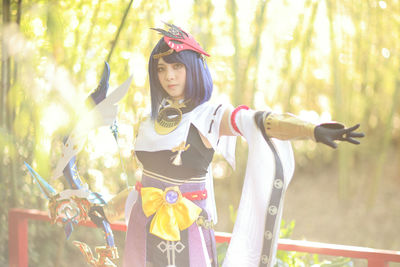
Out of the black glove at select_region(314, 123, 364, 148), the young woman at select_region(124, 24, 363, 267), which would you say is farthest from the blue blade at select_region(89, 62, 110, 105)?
the black glove at select_region(314, 123, 364, 148)

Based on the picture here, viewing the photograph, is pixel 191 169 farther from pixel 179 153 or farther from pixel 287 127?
pixel 287 127

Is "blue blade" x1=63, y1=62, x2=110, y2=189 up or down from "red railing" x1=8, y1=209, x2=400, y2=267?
up

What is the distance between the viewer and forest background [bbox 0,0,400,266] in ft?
4.89

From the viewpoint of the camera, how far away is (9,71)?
155 cm

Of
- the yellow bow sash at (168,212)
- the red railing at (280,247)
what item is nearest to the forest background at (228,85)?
the red railing at (280,247)

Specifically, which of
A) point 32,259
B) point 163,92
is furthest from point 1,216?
point 163,92

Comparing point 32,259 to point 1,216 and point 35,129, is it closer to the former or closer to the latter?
point 1,216

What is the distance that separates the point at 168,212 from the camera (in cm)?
92

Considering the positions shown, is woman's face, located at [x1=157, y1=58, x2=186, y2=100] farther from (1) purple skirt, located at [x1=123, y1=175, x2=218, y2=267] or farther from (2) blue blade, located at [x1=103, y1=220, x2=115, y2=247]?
(2) blue blade, located at [x1=103, y1=220, x2=115, y2=247]

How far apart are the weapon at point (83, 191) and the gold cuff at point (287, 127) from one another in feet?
1.31

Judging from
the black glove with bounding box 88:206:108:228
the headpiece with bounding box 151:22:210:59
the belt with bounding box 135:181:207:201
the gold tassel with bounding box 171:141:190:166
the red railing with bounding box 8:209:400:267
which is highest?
the headpiece with bounding box 151:22:210:59

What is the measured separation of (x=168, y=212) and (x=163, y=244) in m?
0.08

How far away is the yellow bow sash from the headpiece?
323mm

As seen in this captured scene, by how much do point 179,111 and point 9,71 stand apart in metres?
0.92
